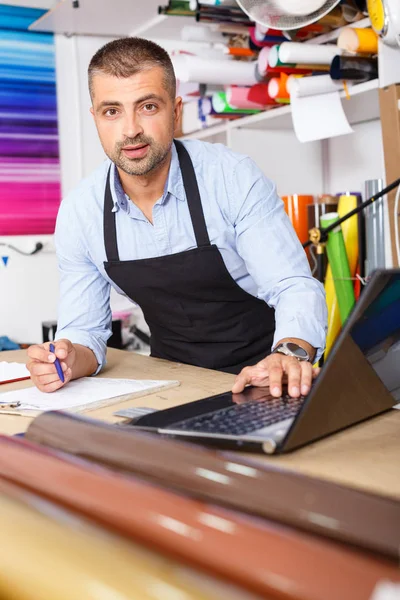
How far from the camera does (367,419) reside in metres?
1.04

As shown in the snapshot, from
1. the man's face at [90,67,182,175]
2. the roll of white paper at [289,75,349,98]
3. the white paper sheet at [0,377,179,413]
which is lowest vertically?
the white paper sheet at [0,377,179,413]

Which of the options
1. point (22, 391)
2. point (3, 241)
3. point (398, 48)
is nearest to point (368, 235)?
point (398, 48)

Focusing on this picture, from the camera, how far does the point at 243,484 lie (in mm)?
612

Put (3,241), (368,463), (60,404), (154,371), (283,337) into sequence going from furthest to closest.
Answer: (3,241), (154,371), (283,337), (60,404), (368,463)

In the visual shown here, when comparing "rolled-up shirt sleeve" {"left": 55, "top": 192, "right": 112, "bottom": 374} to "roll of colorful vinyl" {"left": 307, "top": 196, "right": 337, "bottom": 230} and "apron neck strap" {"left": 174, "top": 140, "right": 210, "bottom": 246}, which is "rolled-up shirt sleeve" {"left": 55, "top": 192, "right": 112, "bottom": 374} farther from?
"roll of colorful vinyl" {"left": 307, "top": 196, "right": 337, "bottom": 230}

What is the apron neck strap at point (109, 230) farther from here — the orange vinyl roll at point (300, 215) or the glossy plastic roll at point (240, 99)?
the glossy plastic roll at point (240, 99)

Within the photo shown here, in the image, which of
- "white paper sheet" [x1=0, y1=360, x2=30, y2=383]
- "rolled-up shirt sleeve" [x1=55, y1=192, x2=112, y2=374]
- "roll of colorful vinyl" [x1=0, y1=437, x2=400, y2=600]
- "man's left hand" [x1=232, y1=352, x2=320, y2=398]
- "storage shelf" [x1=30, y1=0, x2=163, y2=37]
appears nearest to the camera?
"roll of colorful vinyl" [x1=0, y1=437, x2=400, y2=600]

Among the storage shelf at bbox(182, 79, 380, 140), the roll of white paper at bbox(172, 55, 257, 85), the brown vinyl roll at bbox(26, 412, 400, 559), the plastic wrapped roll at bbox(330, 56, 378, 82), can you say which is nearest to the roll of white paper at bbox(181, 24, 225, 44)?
the roll of white paper at bbox(172, 55, 257, 85)

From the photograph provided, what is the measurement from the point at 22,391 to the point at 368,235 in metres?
1.29

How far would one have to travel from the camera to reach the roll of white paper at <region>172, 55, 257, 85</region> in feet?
8.30

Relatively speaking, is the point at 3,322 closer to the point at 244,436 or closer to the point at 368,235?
the point at 368,235

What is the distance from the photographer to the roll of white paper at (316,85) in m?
2.25

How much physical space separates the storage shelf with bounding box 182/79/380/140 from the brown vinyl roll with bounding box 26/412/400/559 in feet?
5.51

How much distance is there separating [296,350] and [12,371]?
71 cm
